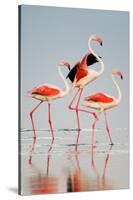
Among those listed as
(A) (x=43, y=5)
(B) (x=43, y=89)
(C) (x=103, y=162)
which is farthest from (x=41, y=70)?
(C) (x=103, y=162)

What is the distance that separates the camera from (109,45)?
654 cm

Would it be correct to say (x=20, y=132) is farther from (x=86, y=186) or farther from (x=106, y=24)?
(x=106, y=24)

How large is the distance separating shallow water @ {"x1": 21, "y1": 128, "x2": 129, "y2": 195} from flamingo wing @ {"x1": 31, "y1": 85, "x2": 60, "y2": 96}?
36 cm

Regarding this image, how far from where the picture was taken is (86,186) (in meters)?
6.42

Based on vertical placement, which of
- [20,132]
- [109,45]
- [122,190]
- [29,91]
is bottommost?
[122,190]

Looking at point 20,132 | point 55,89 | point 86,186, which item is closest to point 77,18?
point 55,89

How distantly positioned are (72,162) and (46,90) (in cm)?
74

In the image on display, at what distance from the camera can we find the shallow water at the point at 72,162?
6211 mm

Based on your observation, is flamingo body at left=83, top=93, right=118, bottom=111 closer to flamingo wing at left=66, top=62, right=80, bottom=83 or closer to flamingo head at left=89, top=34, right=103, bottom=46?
flamingo wing at left=66, top=62, right=80, bottom=83

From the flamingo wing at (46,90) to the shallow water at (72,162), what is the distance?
0.36m

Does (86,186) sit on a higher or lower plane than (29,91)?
lower

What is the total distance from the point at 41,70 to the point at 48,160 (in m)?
0.85

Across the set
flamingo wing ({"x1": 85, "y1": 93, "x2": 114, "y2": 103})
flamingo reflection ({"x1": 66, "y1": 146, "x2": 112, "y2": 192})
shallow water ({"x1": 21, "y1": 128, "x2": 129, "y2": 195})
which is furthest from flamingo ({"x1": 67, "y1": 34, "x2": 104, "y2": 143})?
flamingo reflection ({"x1": 66, "y1": 146, "x2": 112, "y2": 192})

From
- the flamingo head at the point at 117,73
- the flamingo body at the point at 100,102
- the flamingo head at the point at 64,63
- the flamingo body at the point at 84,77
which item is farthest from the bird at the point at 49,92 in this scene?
the flamingo head at the point at 117,73
